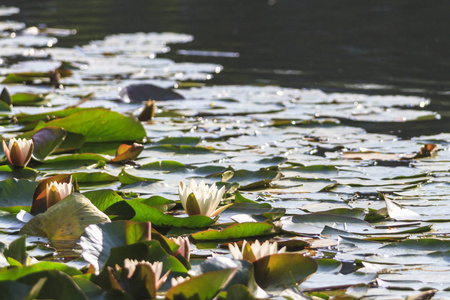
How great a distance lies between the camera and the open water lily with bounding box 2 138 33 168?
2166 mm

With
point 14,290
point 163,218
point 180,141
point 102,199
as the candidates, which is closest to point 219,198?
point 163,218

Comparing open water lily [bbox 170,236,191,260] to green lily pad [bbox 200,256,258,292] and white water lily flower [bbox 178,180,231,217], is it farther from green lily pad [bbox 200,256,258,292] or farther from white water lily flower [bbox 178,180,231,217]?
white water lily flower [bbox 178,180,231,217]

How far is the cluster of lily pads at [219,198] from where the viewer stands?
4.34 ft

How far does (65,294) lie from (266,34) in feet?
21.8

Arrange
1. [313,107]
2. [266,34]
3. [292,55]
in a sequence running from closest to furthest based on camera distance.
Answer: [313,107], [292,55], [266,34]

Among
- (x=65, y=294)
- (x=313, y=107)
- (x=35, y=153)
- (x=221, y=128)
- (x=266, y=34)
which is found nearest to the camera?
(x=65, y=294)

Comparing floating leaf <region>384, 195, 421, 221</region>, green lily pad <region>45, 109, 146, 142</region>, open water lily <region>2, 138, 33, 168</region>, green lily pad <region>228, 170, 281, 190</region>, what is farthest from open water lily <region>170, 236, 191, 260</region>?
green lily pad <region>45, 109, 146, 142</region>

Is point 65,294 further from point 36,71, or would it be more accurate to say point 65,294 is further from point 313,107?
point 36,71

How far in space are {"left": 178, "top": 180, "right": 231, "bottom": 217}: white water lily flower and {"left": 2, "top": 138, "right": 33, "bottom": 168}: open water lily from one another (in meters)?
0.67

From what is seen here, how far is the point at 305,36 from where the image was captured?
726 cm

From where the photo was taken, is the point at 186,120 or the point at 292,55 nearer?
the point at 186,120

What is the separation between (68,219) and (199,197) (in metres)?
0.35

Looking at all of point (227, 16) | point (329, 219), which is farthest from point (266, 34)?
point (329, 219)

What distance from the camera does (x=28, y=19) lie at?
A: 939 cm
